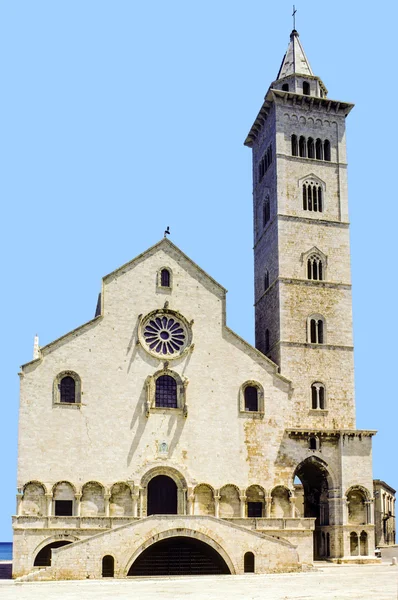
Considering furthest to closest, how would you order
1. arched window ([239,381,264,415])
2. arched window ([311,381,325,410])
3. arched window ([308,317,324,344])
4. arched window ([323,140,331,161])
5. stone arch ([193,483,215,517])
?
arched window ([323,140,331,161]), arched window ([308,317,324,344]), arched window ([311,381,325,410]), arched window ([239,381,264,415]), stone arch ([193,483,215,517])

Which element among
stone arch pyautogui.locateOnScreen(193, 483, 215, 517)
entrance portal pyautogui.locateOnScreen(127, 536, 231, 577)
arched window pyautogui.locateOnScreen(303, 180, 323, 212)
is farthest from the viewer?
arched window pyautogui.locateOnScreen(303, 180, 323, 212)

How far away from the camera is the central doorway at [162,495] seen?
46.3m

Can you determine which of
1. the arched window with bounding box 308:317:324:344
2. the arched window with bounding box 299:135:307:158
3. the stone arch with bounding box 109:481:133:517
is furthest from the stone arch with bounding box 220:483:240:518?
the arched window with bounding box 299:135:307:158

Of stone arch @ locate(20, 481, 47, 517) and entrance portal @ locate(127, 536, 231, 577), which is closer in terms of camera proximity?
entrance portal @ locate(127, 536, 231, 577)


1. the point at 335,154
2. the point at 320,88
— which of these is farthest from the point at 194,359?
the point at 320,88

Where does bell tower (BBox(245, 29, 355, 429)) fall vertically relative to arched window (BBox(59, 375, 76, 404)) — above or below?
above

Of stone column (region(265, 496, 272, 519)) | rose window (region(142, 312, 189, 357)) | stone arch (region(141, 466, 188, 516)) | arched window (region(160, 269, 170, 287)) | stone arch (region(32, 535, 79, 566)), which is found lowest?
stone arch (region(32, 535, 79, 566))

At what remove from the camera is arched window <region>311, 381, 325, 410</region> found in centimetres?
5088

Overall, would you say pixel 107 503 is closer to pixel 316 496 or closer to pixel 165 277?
pixel 165 277

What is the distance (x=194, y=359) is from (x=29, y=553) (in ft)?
44.4

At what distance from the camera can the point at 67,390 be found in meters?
45.9

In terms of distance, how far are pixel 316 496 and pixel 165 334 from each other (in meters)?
14.0

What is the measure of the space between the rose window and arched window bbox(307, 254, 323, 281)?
9.31m

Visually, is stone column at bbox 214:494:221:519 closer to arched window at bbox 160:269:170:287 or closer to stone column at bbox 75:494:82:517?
stone column at bbox 75:494:82:517
